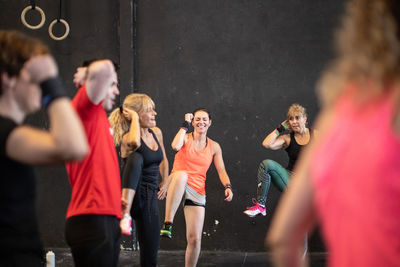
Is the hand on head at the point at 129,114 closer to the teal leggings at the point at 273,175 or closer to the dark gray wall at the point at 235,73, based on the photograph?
the teal leggings at the point at 273,175

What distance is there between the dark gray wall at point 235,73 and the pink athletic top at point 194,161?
95cm

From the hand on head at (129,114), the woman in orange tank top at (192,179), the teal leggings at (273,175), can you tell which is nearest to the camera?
the hand on head at (129,114)

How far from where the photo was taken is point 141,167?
3.25 metres

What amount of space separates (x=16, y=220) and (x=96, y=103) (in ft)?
3.02

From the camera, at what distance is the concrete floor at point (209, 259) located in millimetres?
5043

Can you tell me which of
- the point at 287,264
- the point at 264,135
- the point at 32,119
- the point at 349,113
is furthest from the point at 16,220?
the point at 32,119

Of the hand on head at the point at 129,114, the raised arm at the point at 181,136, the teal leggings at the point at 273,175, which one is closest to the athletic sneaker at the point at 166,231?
the raised arm at the point at 181,136

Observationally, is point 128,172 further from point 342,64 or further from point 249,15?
point 249,15

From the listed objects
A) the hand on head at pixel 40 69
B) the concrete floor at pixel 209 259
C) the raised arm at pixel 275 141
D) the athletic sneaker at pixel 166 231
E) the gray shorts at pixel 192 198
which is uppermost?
the hand on head at pixel 40 69

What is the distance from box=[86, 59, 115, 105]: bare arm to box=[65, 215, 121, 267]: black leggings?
527 millimetres

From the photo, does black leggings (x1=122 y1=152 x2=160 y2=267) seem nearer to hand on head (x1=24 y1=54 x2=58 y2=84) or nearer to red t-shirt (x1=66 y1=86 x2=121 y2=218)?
red t-shirt (x1=66 y1=86 x2=121 y2=218)

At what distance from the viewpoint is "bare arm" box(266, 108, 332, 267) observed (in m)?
0.81

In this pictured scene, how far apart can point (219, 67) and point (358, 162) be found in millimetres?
5043

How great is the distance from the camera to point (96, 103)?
218 cm
